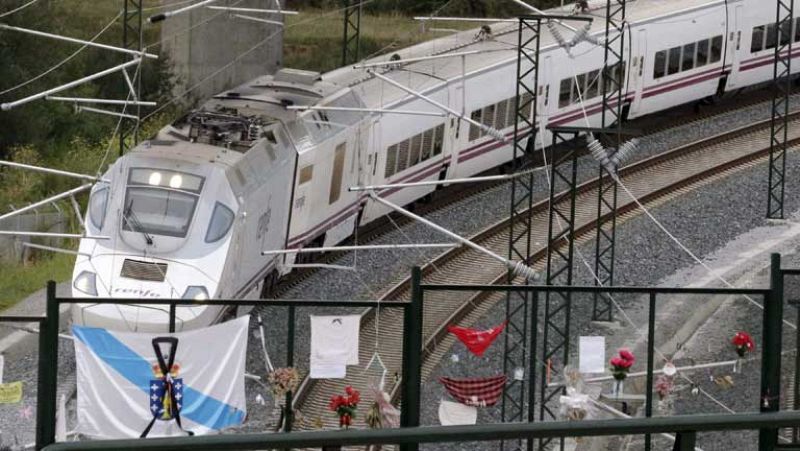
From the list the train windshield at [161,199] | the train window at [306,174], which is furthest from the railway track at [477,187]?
the train windshield at [161,199]

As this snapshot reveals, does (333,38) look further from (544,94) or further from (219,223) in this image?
(219,223)

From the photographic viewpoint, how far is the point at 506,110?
3419cm

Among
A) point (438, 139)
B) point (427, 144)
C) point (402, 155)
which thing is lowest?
point (402, 155)

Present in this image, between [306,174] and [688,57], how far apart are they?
14894 mm

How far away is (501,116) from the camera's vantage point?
34094 millimetres

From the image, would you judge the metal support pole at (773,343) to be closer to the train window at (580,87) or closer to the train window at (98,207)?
the train window at (98,207)

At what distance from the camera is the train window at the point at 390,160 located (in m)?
30.4

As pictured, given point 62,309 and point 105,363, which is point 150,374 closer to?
point 105,363

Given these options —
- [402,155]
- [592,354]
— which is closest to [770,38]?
[402,155]

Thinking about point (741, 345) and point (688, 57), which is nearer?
point (741, 345)

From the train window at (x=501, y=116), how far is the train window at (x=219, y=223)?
11.0m

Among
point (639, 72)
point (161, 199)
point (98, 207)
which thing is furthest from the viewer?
point (639, 72)

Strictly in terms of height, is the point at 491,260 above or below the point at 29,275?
above

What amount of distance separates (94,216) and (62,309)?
1.81 m
